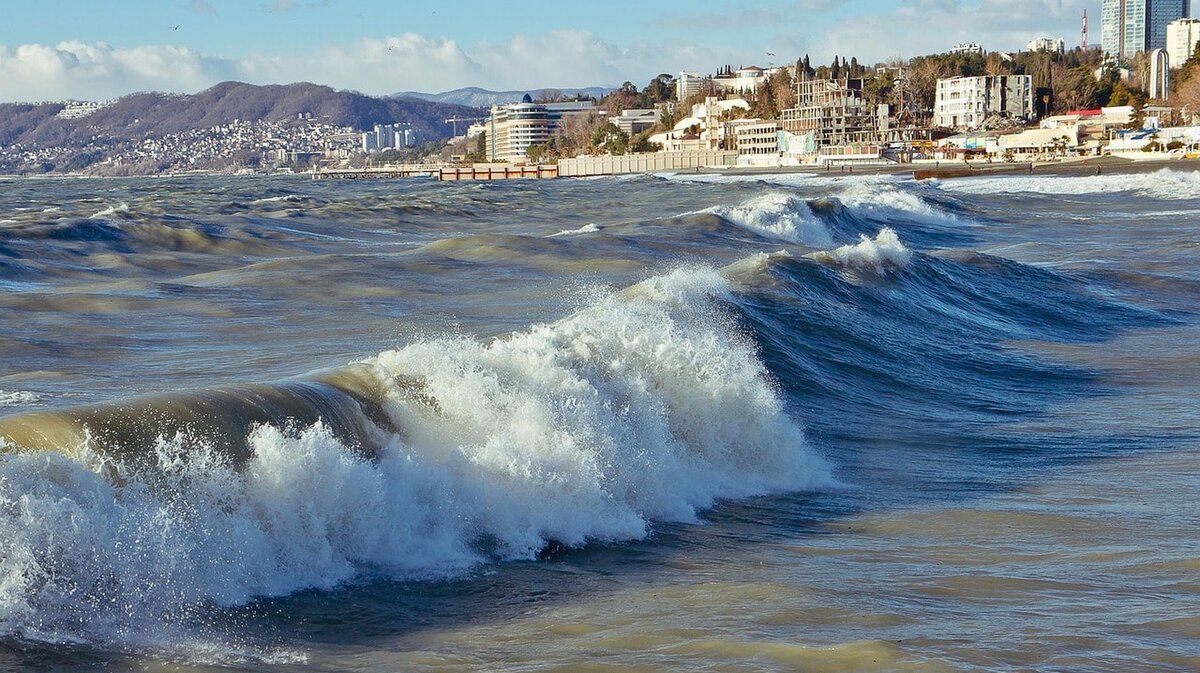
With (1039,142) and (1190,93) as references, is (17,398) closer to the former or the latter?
(1039,142)

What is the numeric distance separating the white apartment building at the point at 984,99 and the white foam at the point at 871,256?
5555 inches

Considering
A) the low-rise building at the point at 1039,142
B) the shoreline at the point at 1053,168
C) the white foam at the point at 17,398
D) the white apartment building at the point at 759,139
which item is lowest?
the white foam at the point at 17,398

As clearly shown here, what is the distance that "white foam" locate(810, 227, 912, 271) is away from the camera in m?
23.3

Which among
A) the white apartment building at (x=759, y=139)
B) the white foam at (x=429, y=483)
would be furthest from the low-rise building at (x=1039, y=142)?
the white foam at (x=429, y=483)

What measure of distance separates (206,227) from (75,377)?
79.3ft

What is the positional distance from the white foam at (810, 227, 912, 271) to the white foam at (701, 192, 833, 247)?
1107cm

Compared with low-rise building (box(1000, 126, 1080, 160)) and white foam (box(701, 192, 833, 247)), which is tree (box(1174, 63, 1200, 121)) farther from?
white foam (box(701, 192, 833, 247))

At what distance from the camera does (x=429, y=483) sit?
28.5 ft

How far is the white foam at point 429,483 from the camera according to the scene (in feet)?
21.7

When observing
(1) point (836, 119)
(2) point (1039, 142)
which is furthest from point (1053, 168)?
(1) point (836, 119)

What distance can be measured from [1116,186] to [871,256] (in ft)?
158

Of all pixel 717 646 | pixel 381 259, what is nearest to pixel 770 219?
pixel 381 259

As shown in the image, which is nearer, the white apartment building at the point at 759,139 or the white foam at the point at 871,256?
the white foam at the point at 871,256

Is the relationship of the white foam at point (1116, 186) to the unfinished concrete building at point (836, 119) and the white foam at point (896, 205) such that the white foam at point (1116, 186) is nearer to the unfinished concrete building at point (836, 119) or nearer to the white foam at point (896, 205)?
the white foam at point (896, 205)
